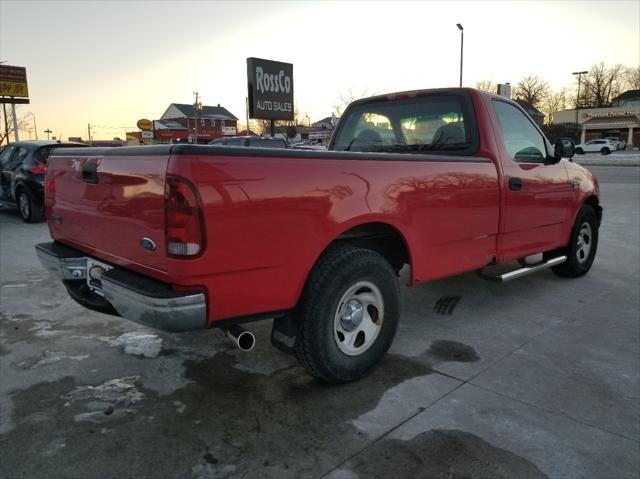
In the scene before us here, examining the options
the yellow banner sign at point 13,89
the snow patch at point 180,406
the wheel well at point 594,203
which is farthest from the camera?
the yellow banner sign at point 13,89

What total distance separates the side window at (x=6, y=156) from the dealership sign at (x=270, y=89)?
5.61 meters

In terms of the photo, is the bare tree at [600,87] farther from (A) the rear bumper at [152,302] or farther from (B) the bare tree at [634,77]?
(A) the rear bumper at [152,302]

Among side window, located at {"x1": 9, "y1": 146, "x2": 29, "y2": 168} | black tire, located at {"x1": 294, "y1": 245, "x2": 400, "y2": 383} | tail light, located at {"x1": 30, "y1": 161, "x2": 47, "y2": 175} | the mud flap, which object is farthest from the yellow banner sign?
black tire, located at {"x1": 294, "y1": 245, "x2": 400, "y2": 383}

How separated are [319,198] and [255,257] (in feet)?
1.64

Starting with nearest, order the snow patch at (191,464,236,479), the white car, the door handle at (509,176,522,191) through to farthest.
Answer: the snow patch at (191,464,236,479), the door handle at (509,176,522,191), the white car

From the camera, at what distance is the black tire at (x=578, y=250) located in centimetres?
559

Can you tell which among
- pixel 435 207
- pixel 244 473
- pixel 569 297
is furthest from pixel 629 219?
pixel 244 473

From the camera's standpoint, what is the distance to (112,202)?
2812 mm

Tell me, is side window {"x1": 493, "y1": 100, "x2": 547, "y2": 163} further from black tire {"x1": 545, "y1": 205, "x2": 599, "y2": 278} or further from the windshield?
black tire {"x1": 545, "y1": 205, "x2": 599, "y2": 278}

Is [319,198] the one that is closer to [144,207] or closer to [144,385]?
[144,207]

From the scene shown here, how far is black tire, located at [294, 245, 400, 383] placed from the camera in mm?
2891

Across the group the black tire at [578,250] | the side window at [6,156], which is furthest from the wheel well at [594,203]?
the side window at [6,156]

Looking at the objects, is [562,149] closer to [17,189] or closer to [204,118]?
[17,189]

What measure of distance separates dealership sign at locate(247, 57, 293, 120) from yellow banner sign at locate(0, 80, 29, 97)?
21542 mm
